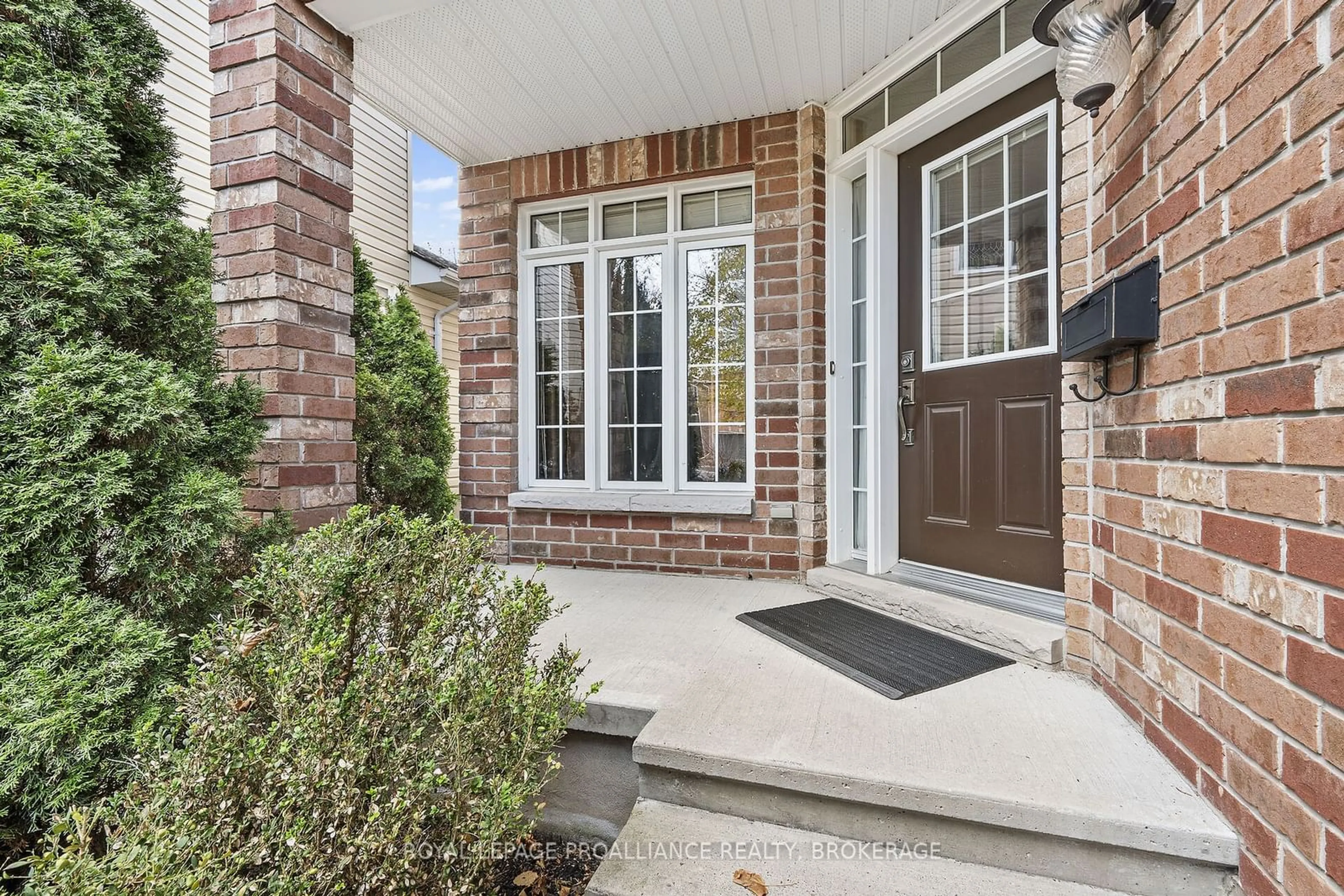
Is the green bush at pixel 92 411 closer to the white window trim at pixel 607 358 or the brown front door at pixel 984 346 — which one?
the white window trim at pixel 607 358

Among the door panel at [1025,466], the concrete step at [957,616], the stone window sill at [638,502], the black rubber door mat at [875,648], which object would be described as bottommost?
the black rubber door mat at [875,648]

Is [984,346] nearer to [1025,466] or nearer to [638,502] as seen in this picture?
[1025,466]

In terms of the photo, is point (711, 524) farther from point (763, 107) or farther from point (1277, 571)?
point (1277, 571)

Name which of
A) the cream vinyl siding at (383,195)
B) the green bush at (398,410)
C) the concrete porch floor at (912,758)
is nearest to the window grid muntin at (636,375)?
the green bush at (398,410)

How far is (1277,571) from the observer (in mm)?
1092

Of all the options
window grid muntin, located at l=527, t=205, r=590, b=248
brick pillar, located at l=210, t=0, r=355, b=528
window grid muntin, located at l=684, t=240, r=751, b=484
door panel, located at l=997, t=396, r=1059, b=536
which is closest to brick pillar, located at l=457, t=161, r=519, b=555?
window grid muntin, located at l=527, t=205, r=590, b=248

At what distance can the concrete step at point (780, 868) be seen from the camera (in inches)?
50.3

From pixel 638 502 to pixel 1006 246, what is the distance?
2230mm

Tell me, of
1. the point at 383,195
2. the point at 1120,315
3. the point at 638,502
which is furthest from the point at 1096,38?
the point at 383,195

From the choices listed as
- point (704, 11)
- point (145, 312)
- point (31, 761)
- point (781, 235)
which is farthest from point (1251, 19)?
point (31, 761)

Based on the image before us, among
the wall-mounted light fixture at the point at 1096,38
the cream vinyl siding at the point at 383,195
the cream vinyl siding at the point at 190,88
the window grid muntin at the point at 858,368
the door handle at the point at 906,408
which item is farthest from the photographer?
the cream vinyl siding at the point at 383,195

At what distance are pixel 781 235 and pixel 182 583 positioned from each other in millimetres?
2982

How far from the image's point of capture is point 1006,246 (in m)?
2.47

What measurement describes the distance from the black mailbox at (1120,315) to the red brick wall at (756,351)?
1.57 metres
